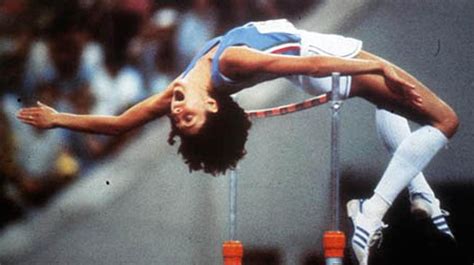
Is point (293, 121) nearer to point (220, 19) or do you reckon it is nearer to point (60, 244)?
point (220, 19)

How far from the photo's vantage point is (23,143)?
4.52m

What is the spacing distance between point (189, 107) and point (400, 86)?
2.45 ft

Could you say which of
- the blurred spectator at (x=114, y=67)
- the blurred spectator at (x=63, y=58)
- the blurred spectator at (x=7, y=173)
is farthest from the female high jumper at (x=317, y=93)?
the blurred spectator at (x=7, y=173)

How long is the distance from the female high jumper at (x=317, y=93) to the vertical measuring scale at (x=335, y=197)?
31 millimetres

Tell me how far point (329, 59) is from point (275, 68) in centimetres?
19

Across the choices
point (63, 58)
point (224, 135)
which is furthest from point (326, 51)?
point (63, 58)

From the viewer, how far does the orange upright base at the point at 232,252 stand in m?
4.34

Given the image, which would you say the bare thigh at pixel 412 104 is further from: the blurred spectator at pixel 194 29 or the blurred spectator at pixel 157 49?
A: the blurred spectator at pixel 157 49

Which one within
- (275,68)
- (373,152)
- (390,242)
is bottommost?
(390,242)

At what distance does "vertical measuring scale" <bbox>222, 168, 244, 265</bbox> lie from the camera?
434cm

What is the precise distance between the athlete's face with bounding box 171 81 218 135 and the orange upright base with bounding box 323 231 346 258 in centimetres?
60

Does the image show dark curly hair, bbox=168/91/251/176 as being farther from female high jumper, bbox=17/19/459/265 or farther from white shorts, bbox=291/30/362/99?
white shorts, bbox=291/30/362/99

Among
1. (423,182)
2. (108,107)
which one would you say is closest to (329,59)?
(423,182)

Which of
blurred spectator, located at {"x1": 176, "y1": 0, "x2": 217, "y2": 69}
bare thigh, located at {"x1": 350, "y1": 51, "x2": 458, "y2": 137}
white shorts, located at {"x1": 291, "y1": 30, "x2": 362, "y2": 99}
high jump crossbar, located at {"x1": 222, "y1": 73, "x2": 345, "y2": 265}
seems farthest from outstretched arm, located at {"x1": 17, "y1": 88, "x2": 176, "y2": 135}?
bare thigh, located at {"x1": 350, "y1": 51, "x2": 458, "y2": 137}
